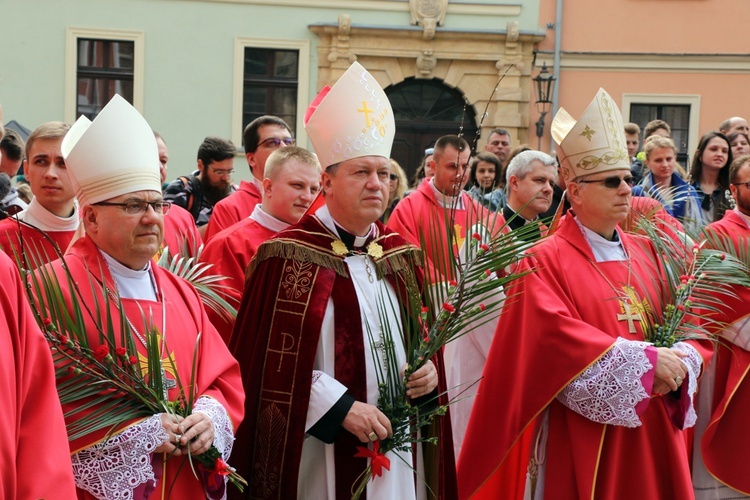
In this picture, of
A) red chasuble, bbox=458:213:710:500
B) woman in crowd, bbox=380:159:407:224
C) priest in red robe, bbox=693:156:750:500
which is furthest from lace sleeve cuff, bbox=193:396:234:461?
woman in crowd, bbox=380:159:407:224

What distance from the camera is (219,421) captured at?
12.7 feet

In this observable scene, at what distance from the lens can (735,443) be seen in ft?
19.7

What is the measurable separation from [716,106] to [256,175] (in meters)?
15.5

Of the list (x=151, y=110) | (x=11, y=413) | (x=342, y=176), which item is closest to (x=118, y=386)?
(x=11, y=413)

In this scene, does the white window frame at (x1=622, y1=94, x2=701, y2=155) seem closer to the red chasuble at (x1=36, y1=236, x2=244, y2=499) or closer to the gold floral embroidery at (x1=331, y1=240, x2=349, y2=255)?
the gold floral embroidery at (x1=331, y1=240, x2=349, y2=255)

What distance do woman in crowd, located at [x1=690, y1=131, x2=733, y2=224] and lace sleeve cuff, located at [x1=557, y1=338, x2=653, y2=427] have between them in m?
3.56

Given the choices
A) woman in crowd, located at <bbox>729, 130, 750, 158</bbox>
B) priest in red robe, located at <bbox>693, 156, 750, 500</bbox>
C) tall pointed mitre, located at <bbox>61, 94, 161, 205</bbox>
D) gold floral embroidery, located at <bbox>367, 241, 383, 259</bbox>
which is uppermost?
woman in crowd, located at <bbox>729, 130, 750, 158</bbox>

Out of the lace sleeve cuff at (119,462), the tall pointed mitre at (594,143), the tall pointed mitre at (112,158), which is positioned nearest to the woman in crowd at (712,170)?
the tall pointed mitre at (594,143)

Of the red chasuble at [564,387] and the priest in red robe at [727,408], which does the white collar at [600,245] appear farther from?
the priest in red robe at [727,408]

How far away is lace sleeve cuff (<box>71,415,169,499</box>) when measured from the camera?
3.64 metres

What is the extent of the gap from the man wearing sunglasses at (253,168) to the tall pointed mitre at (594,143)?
229 centimetres

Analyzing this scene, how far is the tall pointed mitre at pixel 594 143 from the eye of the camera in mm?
5199

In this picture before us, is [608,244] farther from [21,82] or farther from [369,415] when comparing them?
[21,82]

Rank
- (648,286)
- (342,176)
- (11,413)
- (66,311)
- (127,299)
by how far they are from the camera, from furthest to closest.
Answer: (648,286), (342,176), (127,299), (66,311), (11,413)
